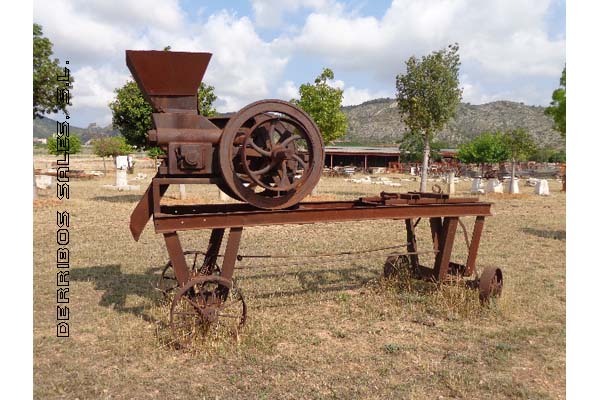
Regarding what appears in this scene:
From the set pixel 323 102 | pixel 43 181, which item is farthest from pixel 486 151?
pixel 43 181

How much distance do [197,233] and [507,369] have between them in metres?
9.32

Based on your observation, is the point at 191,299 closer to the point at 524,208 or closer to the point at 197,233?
the point at 197,233

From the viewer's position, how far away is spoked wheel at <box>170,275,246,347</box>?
199 inches

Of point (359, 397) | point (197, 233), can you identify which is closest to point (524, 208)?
point (197, 233)

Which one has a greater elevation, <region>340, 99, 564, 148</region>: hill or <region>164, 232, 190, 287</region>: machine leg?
<region>340, 99, 564, 148</region>: hill

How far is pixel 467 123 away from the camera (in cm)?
13900

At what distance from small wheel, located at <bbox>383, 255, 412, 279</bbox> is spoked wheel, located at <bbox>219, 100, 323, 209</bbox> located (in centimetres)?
284

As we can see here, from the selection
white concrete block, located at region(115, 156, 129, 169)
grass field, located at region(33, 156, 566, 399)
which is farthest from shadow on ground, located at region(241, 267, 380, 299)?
white concrete block, located at region(115, 156, 129, 169)

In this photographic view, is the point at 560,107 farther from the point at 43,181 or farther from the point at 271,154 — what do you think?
the point at 43,181

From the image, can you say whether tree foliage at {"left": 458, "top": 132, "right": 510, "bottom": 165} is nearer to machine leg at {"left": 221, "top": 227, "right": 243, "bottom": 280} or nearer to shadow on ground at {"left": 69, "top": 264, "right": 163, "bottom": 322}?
shadow on ground at {"left": 69, "top": 264, "right": 163, "bottom": 322}

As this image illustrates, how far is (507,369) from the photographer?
475 centimetres

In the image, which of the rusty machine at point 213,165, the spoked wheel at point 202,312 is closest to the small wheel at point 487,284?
the rusty machine at point 213,165

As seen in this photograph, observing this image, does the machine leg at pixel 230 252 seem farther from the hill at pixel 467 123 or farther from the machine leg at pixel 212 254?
the hill at pixel 467 123

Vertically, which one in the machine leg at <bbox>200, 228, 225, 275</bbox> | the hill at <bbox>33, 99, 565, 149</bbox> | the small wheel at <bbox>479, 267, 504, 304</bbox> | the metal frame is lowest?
the small wheel at <bbox>479, 267, 504, 304</bbox>
